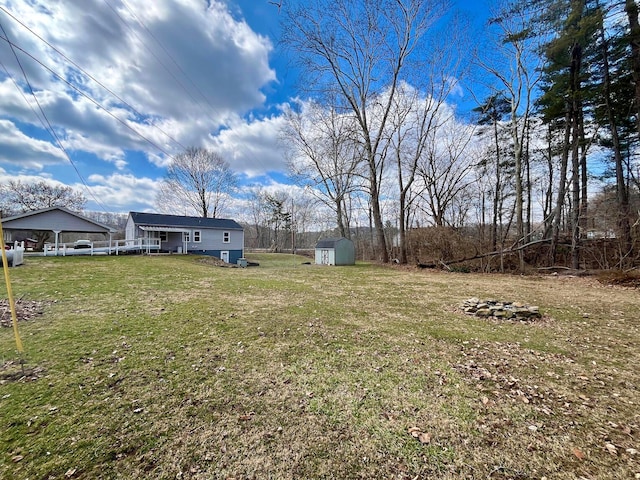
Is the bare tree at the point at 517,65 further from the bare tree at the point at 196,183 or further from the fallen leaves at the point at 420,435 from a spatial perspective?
the bare tree at the point at 196,183

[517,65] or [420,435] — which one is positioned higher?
[517,65]

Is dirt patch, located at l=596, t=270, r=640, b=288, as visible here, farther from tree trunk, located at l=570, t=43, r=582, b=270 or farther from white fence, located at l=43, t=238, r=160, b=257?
white fence, located at l=43, t=238, r=160, b=257

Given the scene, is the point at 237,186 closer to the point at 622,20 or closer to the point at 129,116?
the point at 129,116

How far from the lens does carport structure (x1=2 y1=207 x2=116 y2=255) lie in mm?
13867

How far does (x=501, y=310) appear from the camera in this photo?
5.10 metres

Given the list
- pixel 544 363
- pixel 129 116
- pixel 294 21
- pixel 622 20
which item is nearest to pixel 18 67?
pixel 129 116

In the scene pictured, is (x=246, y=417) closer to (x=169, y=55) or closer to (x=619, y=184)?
(x=169, y=55)

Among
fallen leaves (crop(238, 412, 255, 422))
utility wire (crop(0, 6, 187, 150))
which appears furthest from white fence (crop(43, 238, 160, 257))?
fallen leaves (crop(238, 412, 255, 422))

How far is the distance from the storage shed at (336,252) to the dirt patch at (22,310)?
44.5 feet

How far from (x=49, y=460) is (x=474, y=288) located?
9.45 meters

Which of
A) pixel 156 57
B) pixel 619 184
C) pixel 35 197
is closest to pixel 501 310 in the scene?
pixel 619 184

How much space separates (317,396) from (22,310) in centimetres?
602

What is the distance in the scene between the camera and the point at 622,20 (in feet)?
29.6

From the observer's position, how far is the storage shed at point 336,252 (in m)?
16.9
